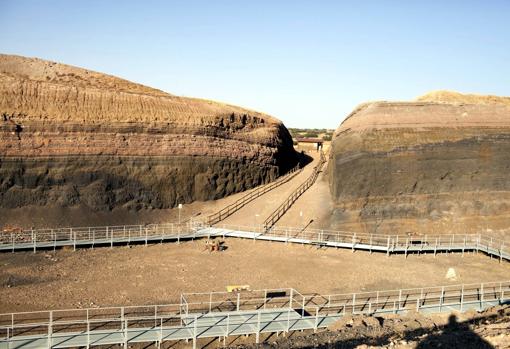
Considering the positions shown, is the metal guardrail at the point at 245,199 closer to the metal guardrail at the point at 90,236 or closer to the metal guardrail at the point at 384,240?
the metal guardrail at the point at 90,236

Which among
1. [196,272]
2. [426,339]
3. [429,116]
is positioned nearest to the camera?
[426,339]

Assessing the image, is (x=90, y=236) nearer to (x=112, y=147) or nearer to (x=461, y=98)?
(x=112, y=147)

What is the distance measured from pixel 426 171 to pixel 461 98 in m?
13.0

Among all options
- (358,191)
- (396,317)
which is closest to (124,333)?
(396,317)

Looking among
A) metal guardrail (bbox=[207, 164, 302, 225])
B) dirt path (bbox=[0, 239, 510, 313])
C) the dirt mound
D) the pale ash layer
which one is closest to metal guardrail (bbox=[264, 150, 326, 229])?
metal guardrail (bbox=[207, 164, 302, 225])

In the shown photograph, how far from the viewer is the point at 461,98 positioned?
44.5 m

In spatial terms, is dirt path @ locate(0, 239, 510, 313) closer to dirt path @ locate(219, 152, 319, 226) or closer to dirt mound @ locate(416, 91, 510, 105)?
dirt path @ locate(219, 152, 319, 226)

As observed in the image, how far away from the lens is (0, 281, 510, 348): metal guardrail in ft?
55.1

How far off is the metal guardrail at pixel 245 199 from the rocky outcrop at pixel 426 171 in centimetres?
798

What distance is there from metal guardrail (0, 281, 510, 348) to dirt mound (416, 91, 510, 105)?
20.1 meters

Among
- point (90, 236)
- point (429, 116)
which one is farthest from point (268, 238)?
point (429, 116)

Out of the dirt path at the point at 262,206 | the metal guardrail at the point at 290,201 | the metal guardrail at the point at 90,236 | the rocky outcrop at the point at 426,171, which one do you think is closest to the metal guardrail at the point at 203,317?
the rocky outcrop at the point at 426,171

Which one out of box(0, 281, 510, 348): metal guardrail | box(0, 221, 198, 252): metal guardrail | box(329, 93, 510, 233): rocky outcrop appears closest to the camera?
box(0, 281, 510, 348): metal guardrail

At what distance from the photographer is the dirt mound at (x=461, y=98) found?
39700mm
